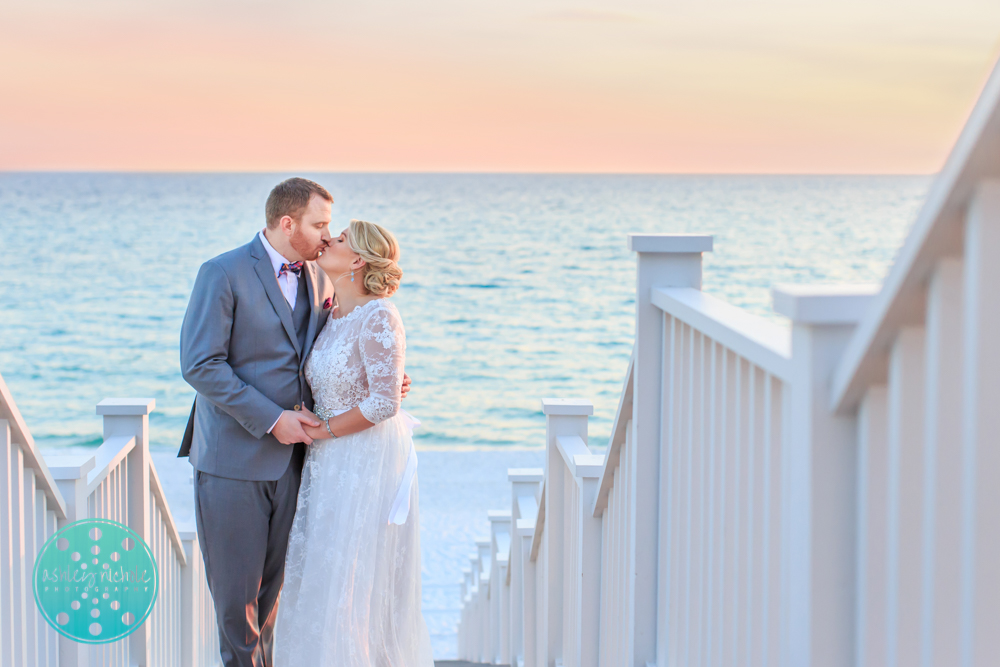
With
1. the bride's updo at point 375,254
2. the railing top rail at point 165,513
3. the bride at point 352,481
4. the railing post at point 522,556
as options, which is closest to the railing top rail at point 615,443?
the bride at point 352,481

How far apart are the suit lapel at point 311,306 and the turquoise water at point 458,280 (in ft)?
43.6

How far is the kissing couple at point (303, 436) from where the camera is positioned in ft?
9.50

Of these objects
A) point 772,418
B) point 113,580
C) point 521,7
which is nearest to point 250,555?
point 113,580

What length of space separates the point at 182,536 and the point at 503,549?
2.15 meters

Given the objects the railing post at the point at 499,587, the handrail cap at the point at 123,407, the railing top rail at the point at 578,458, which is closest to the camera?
the railing top rail at the point at 578,458

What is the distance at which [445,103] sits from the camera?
148ft

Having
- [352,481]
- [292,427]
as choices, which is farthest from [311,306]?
[352,481]

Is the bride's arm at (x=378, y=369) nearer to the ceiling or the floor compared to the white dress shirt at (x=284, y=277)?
nearer to the floor

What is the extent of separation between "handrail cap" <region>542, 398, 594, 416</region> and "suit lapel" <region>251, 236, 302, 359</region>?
3.34ft

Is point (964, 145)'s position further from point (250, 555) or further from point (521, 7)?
point (521, 7)

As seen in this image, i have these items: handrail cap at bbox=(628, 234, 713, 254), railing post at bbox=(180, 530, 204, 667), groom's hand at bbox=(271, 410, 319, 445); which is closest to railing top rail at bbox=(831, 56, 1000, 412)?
handrail cap at bbox=(628, 234, 713, 254)

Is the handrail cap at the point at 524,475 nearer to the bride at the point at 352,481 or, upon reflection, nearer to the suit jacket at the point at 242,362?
the bride at the point at 352,481

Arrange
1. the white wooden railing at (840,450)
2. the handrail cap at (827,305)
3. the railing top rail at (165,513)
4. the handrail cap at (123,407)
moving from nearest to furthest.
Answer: the white wooden railing at (840,450), the handrail cap at (827,305), the handrail cap at (123,407), the railing top rail at (165,513)

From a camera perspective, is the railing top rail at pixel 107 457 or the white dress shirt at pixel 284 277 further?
the white dress shirt at pixel 284 277
